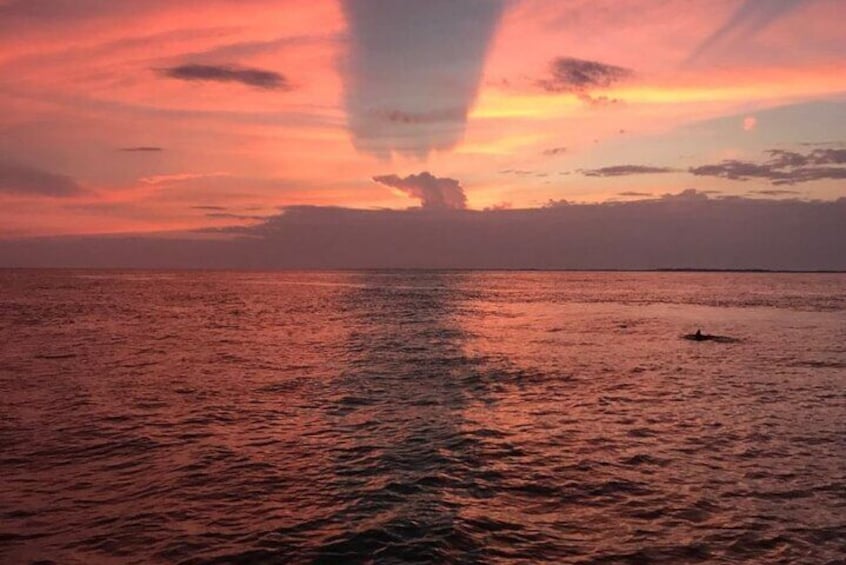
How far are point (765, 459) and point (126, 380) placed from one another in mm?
27845

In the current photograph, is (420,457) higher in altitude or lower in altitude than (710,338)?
higher

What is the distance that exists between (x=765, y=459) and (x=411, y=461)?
1038 cm

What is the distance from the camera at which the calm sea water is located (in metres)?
12.9

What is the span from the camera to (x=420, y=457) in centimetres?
1881

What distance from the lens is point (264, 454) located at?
62.4 ft

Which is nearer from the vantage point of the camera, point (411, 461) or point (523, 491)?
point (523, 491)

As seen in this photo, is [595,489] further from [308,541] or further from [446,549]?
[308,541]

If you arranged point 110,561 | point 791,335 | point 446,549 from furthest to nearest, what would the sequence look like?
point 791,335, point 446,549, point 110,561

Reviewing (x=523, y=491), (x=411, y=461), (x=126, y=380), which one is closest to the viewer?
(x=523, y=491)

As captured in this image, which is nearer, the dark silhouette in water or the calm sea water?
the calm sea water

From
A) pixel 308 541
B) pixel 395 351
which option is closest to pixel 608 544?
pixel 308 541

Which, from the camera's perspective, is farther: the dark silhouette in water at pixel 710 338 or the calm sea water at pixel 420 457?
the dark silhouette in water at pixel 710 338

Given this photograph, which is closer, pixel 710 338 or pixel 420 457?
pixel 420 457

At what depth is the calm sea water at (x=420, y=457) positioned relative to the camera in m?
12.9
